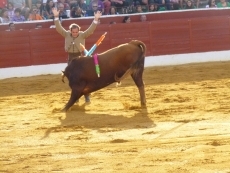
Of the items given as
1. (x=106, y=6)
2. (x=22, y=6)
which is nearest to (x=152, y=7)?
(x=106, y=6)

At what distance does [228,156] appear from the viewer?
18.2 ft

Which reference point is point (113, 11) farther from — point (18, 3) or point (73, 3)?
point (18, 3)

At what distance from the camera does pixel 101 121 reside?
7930mm

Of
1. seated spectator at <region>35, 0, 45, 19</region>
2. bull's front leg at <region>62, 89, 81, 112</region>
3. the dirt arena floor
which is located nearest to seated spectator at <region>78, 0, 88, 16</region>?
seated spectator at <region>35, 0, 45, 19</region>

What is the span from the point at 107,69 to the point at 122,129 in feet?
6.09

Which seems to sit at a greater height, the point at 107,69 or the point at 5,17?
the point at 5,17

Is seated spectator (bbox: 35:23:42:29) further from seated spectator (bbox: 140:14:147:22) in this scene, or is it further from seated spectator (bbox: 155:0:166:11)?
seated spectator (bbox: 155:0:166:11)

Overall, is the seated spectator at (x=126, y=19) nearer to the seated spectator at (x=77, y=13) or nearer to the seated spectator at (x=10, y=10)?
the seated spectator at (x=77, y=13)

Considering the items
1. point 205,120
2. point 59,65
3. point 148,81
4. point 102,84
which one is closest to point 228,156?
point 205,120

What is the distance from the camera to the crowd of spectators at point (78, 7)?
50.1ft

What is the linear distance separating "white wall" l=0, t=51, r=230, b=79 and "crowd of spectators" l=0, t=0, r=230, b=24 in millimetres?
1603

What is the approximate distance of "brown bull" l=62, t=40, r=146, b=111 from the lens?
8.95 metres

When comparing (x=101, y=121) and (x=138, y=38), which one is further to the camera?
(x=138, y=38)

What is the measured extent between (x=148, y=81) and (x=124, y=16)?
404 centimetres
